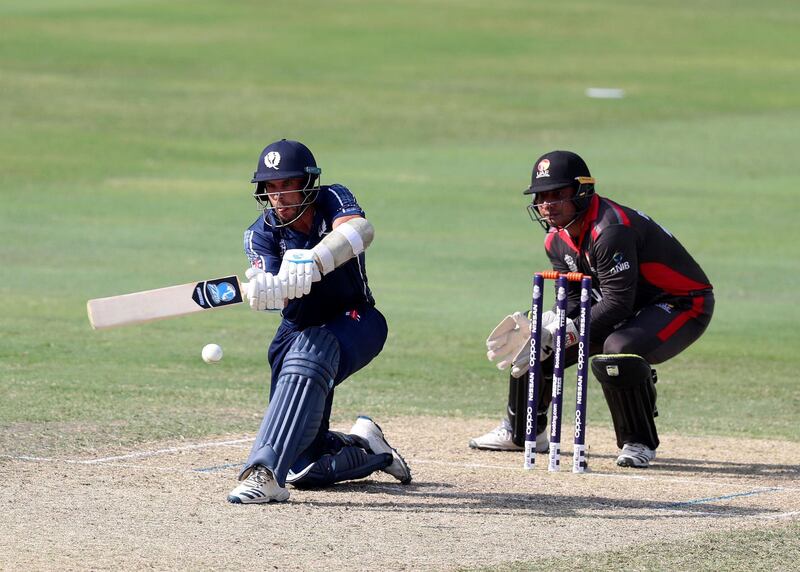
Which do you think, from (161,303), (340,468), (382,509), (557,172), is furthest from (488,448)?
(161,303)

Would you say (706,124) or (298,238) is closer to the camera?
(298,238)

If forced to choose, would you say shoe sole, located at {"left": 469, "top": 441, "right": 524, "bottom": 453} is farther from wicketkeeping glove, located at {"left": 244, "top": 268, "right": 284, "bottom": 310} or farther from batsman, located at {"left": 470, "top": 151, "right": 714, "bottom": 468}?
wicketkeeping glove, located at {"left": 244, "top": 268, "right": 284, "bottom": 310}

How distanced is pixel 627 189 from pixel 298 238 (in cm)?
1612

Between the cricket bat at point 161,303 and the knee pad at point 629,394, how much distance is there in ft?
7.22

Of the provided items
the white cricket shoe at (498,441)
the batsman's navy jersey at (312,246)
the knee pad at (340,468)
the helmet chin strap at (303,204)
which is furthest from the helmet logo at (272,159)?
the white cricket shoe at (498,441)

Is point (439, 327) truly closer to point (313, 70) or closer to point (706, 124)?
point (706, 124)

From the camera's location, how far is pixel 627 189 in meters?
23.2

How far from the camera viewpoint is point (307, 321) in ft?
25.1

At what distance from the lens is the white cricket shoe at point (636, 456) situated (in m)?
8.41

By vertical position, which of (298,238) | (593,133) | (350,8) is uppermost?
(350,8)

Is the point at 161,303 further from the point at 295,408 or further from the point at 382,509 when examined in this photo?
the point at 382,509

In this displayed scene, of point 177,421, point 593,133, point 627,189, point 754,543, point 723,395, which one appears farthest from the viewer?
point 593,133

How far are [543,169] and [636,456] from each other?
1.60 meters

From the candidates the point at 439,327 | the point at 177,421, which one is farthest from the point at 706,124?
the point at 177,421
